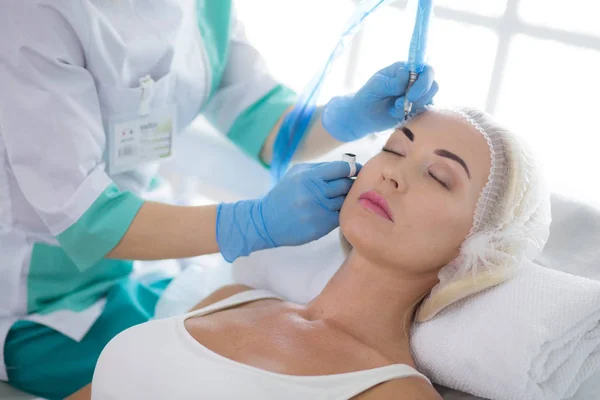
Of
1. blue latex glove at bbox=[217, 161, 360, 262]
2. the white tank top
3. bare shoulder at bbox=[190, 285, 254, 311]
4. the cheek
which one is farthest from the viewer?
bare shoulder at bbox=[190, 285, 254, 311]

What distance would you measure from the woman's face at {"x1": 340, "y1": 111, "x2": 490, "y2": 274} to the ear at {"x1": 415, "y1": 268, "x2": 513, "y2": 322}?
58mm

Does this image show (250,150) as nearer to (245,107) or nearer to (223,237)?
(245,107)

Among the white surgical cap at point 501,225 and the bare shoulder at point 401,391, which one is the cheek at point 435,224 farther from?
the bare shoulder at point 401,391

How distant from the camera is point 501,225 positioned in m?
1.26

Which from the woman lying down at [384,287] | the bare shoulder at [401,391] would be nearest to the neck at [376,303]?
the woman lying down at [384,287]

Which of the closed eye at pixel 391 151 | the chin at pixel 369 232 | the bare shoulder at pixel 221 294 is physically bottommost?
the bare shoulder at pixel 221 294

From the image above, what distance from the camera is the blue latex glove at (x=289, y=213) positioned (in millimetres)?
1379

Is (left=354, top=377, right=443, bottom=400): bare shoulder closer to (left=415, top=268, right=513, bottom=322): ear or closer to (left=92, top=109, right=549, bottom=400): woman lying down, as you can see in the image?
(left=92, top=109, right=549, bottom=400): woman lying down

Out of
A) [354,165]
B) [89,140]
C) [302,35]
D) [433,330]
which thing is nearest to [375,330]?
[433,330]

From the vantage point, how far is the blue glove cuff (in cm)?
143

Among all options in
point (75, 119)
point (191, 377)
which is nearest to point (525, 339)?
point (191, 377)

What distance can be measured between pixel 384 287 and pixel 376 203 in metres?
0.18

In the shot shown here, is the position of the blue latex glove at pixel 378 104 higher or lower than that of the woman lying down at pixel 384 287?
higher

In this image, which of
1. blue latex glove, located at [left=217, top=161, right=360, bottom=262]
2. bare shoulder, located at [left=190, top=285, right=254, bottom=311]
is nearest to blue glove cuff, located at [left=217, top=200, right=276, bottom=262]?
blue latex glove, located at [left=217, top=161, right=360, bottom=262]
